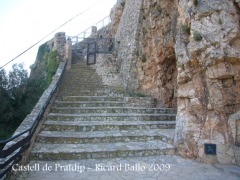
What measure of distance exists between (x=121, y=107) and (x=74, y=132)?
226 centimetres

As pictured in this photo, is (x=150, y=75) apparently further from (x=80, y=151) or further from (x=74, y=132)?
(x=80, y=151)

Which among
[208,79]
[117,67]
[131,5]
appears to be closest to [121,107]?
[208,79]

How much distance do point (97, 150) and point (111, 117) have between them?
207 cm

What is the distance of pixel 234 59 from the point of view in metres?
3.83

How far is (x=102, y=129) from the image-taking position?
5668 mm

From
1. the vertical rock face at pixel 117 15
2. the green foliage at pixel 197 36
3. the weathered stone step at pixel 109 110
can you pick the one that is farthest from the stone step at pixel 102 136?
the vertical rock face at pixel 117 15

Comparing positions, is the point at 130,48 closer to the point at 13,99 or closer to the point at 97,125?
the point at 97,125

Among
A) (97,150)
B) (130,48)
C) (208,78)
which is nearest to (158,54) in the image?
(130,48)

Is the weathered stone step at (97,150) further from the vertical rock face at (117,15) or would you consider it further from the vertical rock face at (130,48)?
the vertical rock face at (117,15)

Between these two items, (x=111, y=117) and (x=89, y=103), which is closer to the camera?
(x=111, y=117)

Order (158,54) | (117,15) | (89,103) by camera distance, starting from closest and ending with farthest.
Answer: (89,103), (158,54), (117,15)

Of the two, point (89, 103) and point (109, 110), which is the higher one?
point (89, 103)

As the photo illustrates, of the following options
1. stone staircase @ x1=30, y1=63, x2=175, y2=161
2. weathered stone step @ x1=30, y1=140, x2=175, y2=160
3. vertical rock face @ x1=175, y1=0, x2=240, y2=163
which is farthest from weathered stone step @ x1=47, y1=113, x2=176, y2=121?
vertical rock face @ x1=175, y1=0, x2=240, y2=163

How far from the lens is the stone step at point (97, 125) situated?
5.45 metres
